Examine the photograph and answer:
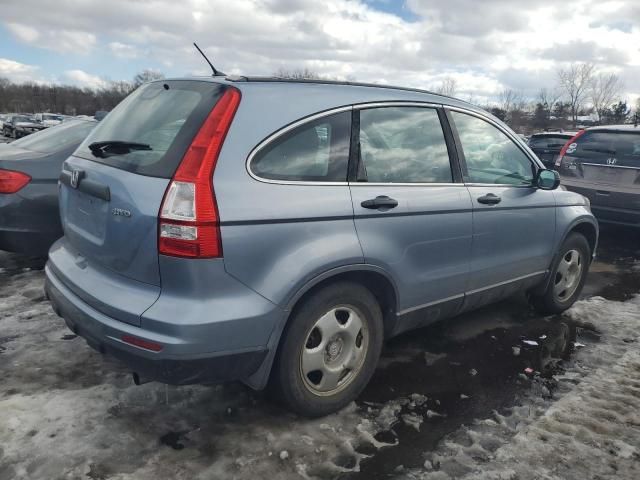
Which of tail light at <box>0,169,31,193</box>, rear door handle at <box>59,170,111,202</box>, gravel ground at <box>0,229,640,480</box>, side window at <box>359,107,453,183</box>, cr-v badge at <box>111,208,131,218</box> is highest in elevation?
side window at <box>359,107,453,183</box>

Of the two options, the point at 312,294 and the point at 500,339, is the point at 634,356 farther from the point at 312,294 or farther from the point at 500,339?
the point at 312,294

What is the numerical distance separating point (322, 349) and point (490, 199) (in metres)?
1.67

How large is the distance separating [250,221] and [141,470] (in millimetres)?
1268

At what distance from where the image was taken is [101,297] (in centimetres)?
250

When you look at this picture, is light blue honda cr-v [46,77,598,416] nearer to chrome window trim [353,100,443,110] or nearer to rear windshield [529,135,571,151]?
chrome window trim [353,100,443,110]

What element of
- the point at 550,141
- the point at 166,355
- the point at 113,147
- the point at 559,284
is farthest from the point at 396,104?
the point at 550,141

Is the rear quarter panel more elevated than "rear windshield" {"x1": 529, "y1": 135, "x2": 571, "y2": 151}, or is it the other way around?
"rear windshield" {"x1": 529, "y1": 135, "x2": 571, "y2": 151}

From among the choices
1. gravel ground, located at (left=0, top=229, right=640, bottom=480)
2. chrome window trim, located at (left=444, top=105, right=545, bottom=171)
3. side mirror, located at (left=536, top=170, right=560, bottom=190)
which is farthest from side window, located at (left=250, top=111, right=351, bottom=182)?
side mirror, located at (left=536, top=170, right=560, bottom=190)

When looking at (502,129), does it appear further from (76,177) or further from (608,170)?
(608,170)

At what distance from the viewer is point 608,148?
7.29 meters

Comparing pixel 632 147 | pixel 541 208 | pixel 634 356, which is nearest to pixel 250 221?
pixel 541 208

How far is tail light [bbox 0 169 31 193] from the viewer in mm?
4566

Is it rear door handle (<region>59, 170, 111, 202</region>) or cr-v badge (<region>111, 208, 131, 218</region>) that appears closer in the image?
cr-v badge (<region>111, 208, 131, 218</region>)

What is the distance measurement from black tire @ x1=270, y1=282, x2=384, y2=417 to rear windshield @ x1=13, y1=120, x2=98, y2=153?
3.49 meters
